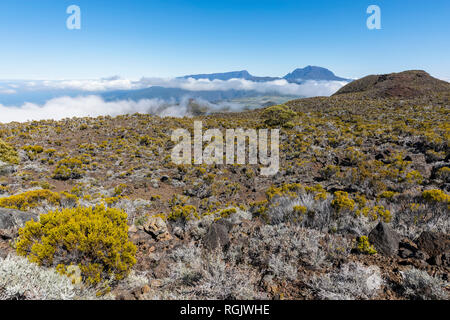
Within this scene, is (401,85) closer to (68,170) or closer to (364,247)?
Result: (364,247)

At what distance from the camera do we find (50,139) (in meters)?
15.1

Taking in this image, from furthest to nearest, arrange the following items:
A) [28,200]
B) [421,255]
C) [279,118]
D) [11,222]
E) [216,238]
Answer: [279,118], [28,200], [11,222], [216,238], [421,255]

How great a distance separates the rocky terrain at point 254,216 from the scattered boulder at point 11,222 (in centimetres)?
3

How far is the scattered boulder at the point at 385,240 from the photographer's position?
11.3 feet

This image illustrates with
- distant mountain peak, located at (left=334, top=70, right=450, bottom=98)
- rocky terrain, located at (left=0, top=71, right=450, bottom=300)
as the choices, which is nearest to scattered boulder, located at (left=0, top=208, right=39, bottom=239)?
rocky terrain, located at (left=0, top=71, right=450, bottom=300)

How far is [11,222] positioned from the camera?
→ 4.39 meters

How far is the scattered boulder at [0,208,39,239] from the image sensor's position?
4.08 m

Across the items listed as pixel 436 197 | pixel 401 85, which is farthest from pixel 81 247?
pixel 401 85

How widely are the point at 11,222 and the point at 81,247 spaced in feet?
9.01

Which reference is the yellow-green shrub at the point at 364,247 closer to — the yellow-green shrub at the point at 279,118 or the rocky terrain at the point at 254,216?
the rocky terrain at the point at 254,216

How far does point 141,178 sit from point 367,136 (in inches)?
605
